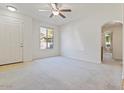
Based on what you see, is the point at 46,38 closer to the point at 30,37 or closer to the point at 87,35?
the point at 30,37

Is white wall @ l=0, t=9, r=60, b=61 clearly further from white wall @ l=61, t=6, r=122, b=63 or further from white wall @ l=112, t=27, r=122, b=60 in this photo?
white wall @ l=112, t=27, r=122, b=60

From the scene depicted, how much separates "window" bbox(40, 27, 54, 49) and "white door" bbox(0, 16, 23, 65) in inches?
75.0

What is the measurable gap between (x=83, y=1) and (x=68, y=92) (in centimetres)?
318

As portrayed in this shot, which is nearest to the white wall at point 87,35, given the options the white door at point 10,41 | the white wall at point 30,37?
the white wall at point 30,37

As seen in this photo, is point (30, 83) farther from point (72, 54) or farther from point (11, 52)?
point (72, 54)

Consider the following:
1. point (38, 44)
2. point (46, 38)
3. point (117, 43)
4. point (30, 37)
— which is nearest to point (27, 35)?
point (30, 37)

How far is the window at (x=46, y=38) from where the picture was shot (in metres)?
7.27

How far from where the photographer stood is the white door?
4.81 m

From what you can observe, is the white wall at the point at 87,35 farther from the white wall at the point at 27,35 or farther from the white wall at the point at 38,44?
the white wall at the point at 27,35

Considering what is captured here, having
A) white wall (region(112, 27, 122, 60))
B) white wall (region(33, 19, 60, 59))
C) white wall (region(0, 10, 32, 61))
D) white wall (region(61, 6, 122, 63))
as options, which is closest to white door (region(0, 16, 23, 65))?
white wall (region(0, 10, 32, 61))

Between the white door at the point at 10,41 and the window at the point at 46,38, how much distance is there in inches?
75.0

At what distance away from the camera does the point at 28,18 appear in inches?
231

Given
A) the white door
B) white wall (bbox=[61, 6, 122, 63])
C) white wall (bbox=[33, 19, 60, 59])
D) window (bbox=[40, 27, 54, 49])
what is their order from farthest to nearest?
1. window (bbox=[40, 27, 54, 49])
2. white wall (bbox=[33, 19, 60, 59])
3. white wall (bbox=[61, 6, 122, 63])
4. the white door

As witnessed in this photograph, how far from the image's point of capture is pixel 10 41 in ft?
16.7
